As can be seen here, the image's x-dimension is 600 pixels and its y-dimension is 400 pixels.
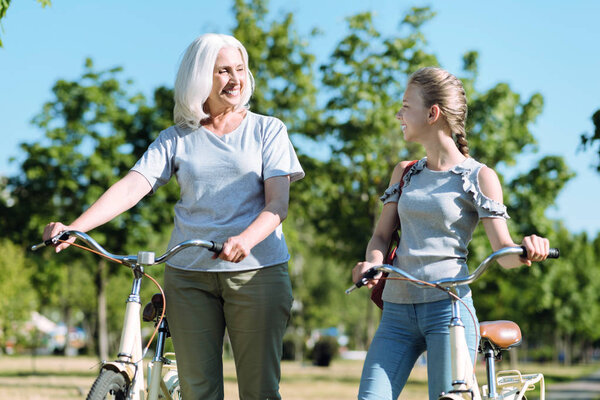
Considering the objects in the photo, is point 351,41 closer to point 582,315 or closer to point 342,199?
point 342,199

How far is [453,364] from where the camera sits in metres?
3.30

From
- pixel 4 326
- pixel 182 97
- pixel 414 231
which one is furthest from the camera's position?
pixel 4 326

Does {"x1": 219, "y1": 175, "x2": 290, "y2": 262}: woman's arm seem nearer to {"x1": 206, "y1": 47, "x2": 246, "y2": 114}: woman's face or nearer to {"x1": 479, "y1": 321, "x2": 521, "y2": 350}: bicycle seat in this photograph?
{"x1": 206, "y1": 47, "x2": 246, "y2": 114}: woman's face

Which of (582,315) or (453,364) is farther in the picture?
(582,315)

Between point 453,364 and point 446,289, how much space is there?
31 centimetres

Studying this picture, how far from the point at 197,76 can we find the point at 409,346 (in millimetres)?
1630

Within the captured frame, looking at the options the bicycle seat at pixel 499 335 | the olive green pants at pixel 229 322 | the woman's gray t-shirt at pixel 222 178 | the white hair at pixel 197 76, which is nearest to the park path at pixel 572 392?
the bicycle seat at pixel 499 335

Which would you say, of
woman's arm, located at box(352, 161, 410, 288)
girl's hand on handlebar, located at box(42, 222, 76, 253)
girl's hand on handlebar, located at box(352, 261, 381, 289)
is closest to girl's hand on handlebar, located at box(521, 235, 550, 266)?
girl's hand on handlebar, located at box(352, 261, 381, 289)

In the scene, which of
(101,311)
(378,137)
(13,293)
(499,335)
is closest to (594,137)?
(499,335)

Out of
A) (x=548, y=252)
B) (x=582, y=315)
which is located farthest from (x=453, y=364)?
(x=582, y=315)

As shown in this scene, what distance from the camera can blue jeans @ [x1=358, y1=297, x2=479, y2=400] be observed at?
347 cm

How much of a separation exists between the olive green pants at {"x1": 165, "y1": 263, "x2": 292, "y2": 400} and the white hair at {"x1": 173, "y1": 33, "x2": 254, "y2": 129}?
2.56 feet

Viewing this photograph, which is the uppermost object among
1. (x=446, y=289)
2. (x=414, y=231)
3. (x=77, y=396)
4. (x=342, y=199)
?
(x=342, y=199)


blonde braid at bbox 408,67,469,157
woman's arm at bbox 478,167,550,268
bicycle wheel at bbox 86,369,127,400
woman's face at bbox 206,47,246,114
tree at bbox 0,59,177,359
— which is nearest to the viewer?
bicycle wheel at bbox 86,369,127,400
